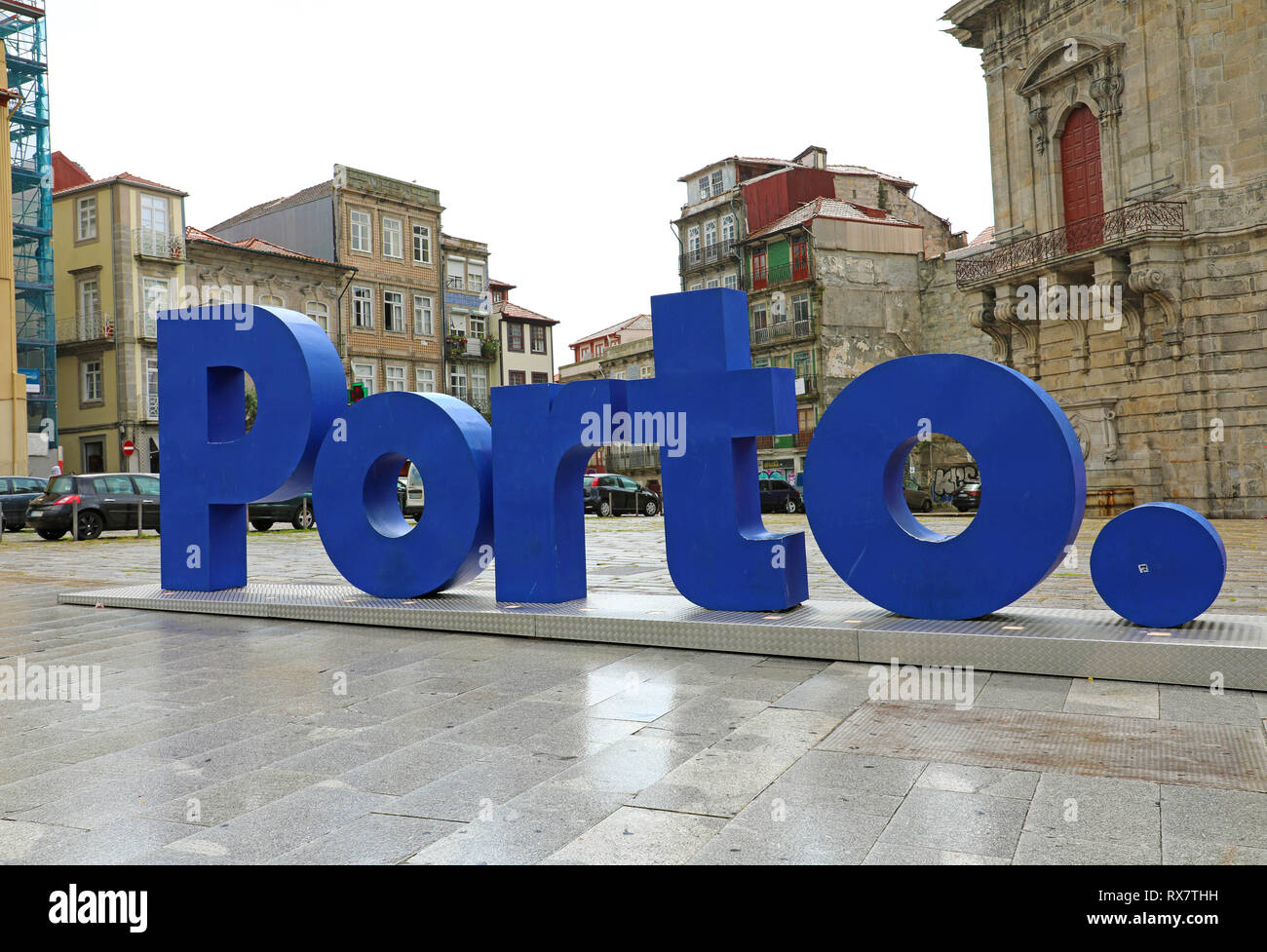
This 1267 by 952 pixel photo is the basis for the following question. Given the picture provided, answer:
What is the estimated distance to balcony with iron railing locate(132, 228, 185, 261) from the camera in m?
36.2

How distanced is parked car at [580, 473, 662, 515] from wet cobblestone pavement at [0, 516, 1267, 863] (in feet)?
85.1

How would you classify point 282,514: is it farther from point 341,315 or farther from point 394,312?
point 394,312

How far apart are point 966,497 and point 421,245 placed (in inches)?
1127

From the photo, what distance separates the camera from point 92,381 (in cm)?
3709

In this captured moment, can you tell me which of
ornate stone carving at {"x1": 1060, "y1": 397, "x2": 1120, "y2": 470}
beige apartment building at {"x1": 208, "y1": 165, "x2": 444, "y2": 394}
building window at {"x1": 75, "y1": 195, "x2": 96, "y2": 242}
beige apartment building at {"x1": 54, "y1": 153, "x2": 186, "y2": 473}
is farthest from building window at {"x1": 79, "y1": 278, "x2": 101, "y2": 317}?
ornate stone carving at {"x1": 1060, "y1": 397, "x2": 1120, "y2": 470}

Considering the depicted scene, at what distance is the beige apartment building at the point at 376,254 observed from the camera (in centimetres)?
4316

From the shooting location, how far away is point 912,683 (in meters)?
5.51

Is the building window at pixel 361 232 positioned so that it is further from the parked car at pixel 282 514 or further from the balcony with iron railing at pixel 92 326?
the parked car at pixel 282 514

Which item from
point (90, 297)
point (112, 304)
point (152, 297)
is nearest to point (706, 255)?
point (152, 297)

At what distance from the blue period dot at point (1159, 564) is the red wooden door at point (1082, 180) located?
18657mm

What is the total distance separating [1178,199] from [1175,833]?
21.5m

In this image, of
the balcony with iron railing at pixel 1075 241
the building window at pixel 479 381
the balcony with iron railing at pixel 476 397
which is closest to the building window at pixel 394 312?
the balcony with iron railing at pixel 476 397
